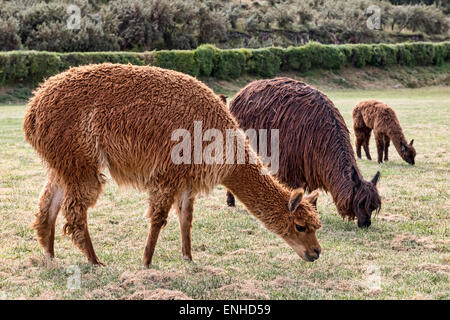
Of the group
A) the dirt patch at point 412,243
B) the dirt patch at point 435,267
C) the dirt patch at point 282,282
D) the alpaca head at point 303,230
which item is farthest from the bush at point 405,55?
the dirt patch at point 282,282

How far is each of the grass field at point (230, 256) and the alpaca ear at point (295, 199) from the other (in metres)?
0.73

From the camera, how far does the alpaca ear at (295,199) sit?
15.3ft

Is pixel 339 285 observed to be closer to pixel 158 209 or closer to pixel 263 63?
pixel 158 209

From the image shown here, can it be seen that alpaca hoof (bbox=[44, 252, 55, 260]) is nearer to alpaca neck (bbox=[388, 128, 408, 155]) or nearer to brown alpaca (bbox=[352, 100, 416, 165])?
brown alpaca (bbox=[352, 100, 416, 165])

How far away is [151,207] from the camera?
497 cm

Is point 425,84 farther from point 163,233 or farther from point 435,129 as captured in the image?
point 163,233

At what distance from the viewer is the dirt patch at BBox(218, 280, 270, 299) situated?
176 inches

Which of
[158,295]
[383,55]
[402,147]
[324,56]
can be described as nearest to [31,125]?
[158,295]

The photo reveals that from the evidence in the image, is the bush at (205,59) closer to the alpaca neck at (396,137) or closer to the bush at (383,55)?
the bush at (383,55)

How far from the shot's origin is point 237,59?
3198cm

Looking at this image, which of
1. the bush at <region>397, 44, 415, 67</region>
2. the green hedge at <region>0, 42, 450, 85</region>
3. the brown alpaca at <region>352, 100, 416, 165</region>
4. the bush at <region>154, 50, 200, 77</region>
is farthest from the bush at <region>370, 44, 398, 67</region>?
the brown alpaca at <region>352, 100, 416, 165</region>

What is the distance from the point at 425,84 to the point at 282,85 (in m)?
33.8

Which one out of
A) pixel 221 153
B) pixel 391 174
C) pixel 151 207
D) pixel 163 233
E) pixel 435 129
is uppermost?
pixel 221 153

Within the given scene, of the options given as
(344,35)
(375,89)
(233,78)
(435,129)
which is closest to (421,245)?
(435,129)
